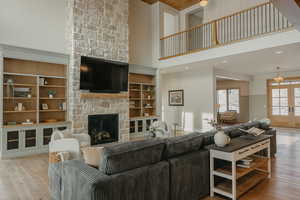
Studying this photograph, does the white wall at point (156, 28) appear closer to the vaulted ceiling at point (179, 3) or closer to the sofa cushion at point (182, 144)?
the vaulted ceiling at point (179, 3)

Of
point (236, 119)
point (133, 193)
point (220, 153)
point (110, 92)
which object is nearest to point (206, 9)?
point (110, 92)

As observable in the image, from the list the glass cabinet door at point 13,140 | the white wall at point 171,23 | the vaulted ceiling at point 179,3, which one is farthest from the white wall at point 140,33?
the glass cabinet door at point 13,140

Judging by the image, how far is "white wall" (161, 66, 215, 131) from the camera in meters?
8.26

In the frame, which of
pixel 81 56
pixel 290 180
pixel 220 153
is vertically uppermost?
pixel 81 56

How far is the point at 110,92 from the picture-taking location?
6258 mm

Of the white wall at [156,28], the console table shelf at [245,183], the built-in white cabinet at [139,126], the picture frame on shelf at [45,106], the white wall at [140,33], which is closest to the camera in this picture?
the console table shelf at [245,183]

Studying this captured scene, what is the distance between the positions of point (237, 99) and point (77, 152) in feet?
36.0

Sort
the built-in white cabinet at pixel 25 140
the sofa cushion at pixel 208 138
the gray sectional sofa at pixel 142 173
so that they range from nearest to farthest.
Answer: the gray sectional sofa at pixel 142 173 < the sofa cushion at pixel 208 138 < the built-in white cabinet at pixel 25 140

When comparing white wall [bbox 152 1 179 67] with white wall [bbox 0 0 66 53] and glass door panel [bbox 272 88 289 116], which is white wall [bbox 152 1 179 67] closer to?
white wall [bbox 0 0 66 53]

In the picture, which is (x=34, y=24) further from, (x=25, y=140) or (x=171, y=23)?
(x=171, y=23)

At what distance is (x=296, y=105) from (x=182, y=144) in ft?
32.1

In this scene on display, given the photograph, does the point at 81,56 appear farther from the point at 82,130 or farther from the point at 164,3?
the point at 164,3

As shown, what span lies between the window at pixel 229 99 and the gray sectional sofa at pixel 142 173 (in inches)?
398

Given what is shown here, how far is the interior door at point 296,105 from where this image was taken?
938 cm
